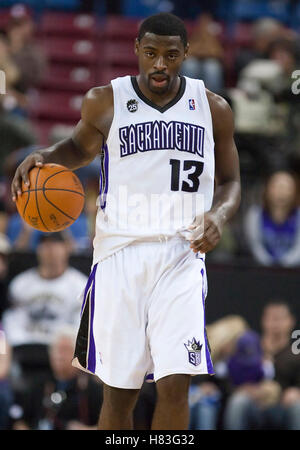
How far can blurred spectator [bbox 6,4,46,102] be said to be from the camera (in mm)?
11445

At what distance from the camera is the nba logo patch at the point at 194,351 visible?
461 centimetres

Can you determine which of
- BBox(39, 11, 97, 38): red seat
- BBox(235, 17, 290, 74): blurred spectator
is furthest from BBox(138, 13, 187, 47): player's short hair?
BBox(39, 11, 97, 38): red seat

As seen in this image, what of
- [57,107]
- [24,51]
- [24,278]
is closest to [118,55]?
[57,107]

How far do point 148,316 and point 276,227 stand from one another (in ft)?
15.4

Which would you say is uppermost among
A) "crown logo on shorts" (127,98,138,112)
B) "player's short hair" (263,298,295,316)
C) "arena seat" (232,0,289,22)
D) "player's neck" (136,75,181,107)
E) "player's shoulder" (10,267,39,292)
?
"arena seat" (232,0,289,22)

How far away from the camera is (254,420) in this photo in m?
7.64

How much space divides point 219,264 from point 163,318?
3488mm

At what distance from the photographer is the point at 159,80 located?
15.8ft

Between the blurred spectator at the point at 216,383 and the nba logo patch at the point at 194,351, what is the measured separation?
3.09 metres

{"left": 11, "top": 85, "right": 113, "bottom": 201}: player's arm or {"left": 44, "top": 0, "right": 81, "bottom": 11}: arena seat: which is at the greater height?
{"left": 44, "top": 0, "right": 81, "bottom": 11}: arena seat

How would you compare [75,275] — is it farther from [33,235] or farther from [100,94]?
[100,94]

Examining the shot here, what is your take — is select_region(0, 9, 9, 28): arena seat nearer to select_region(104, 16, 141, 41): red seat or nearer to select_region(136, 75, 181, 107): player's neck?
select_region(104, 16, 141, 41): red seat

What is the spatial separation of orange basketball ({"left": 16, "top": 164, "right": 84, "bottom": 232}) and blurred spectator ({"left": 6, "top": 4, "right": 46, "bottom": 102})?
662 centimetres
